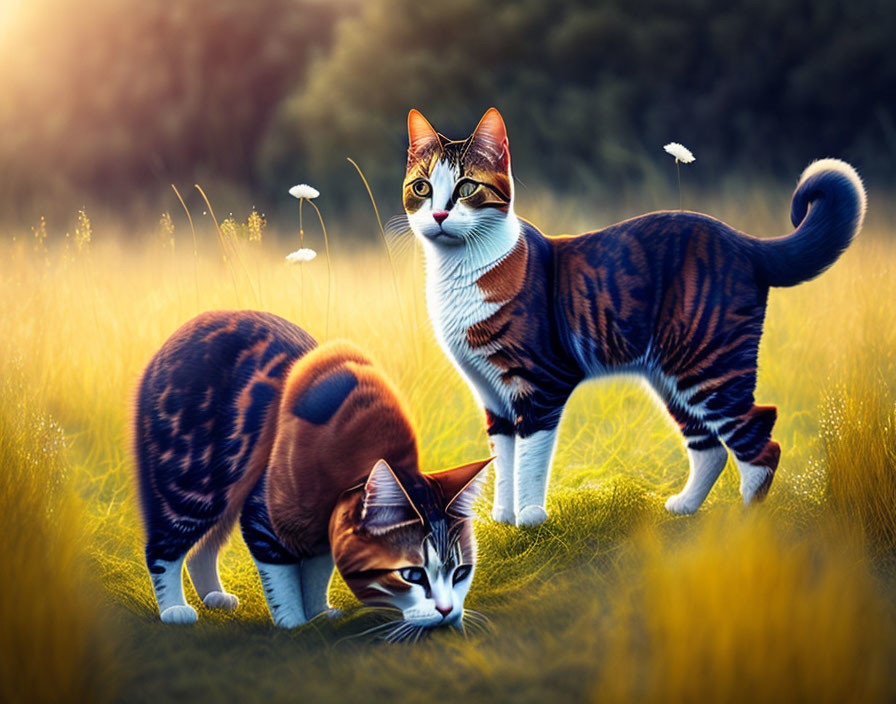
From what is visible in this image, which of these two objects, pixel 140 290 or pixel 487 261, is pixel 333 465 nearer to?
pixel 487 261

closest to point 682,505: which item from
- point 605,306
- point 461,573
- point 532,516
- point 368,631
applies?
point 532,516

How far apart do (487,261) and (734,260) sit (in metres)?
0.74

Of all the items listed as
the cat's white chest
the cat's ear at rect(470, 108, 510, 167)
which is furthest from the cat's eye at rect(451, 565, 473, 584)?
the cat's ear at rect(470, 108, 510, 167)

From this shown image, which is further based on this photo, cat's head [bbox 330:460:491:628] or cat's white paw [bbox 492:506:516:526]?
cat's white paw [bbox 492:506:516:526]

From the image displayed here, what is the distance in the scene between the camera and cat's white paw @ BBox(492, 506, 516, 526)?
8.46 ft

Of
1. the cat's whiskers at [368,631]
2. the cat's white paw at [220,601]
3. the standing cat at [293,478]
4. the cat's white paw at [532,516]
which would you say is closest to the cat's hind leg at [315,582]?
the standing cat at [293,478]

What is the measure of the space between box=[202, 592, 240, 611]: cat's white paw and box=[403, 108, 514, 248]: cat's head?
3.75 ft

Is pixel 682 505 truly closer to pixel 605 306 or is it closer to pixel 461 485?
pixel 605 306

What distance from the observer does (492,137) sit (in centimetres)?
238

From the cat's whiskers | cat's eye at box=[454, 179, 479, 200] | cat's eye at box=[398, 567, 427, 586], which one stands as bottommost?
the cat's whiskers

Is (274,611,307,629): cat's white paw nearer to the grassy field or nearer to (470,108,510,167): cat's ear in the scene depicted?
the grassy field

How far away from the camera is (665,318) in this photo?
2.51m

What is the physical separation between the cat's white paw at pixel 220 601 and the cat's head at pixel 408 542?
22.1 inches

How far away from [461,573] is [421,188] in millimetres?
1116
